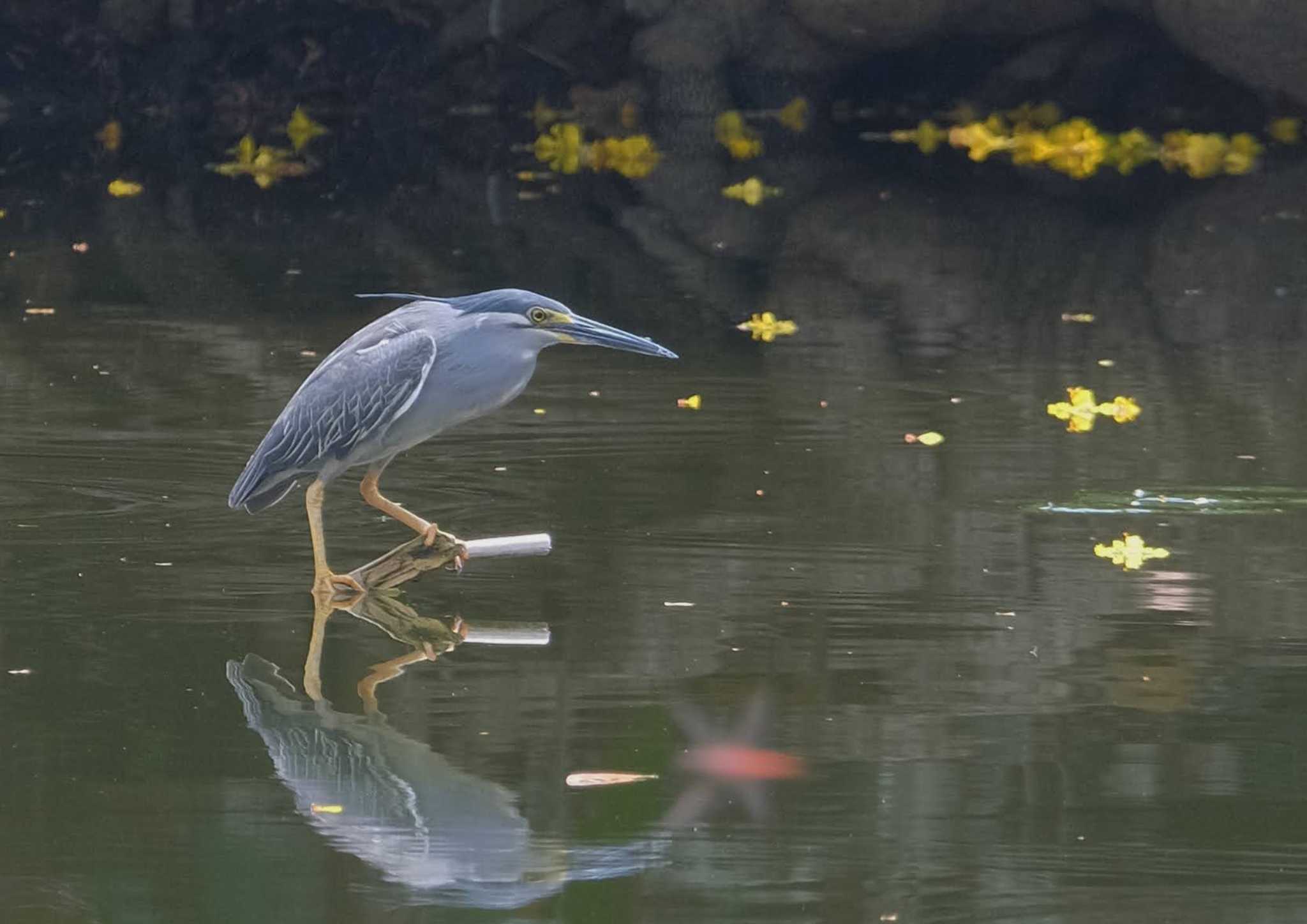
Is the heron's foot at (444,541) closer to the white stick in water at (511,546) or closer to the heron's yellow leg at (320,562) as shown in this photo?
the white stick in water at (511,546)

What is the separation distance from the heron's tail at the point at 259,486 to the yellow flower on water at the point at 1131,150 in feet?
40.6

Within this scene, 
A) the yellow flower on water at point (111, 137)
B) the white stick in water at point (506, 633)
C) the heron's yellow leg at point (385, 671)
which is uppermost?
the yellow flower on water at point (111, 137)

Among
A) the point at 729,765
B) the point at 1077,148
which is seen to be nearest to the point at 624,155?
the point at 1077,148

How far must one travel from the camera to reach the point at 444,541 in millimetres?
6266

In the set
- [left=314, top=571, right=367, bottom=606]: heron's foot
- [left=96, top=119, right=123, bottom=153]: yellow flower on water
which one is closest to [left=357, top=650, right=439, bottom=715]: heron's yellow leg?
[left=314, top=571, right=367, bottom=606]: heron's foot

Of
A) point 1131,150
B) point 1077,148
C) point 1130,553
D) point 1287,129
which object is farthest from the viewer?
point 1287,129

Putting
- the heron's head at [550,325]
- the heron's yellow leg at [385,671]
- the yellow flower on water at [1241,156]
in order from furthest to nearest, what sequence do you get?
1. the yellow flower on water at [1241,156]
2. the heron's head at [550,325]
3. the heron's yellow leg at [385,671]

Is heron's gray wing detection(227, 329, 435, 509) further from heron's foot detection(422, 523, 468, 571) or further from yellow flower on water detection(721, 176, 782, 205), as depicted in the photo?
yellow flower on water detection(721, 176, 782, 205)

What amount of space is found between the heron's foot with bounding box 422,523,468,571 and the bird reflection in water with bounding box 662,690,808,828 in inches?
48.0

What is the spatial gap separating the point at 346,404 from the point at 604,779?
1.68 metres

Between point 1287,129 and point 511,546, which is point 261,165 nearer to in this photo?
point 1287,129

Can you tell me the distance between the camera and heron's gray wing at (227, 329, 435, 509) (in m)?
5.91

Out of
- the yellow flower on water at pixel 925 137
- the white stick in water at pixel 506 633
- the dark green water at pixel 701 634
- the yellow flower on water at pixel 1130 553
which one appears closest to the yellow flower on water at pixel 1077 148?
the yellow flower on water at pixel 925 137

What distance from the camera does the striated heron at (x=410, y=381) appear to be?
5.91 meters
